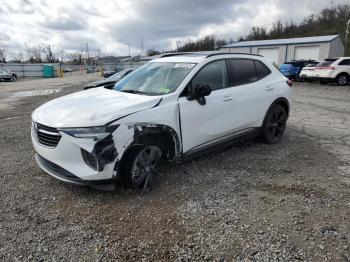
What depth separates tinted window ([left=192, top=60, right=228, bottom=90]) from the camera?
4.59 m

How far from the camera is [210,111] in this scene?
4562 mm

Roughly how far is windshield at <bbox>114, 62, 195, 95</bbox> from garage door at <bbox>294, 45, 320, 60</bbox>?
34.3m

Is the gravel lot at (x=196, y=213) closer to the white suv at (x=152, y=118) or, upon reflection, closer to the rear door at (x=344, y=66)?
the white suv at (x=152, y=118)

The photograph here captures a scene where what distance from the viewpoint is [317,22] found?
70312 mm

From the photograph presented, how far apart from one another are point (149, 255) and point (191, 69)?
266cm

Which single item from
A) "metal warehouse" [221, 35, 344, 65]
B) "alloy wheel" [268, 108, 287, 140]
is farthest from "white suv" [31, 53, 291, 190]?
"metal warehouse" [221, 35, 344, 65]

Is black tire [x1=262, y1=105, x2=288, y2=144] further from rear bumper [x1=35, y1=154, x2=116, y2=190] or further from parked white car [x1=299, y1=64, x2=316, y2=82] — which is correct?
parked white car [x1=299, y1=64, x2=316, y2=82]

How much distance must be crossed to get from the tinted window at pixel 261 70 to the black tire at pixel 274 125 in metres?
0.65

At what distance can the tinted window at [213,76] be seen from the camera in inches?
181

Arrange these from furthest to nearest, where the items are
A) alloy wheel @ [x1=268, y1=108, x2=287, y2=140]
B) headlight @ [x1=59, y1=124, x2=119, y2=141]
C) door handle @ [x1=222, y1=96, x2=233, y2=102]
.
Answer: alloy wheel @ [x1=268, y1=108, x2=287, y2=140] < door handle @ [x1=222, y1=96, x2=233, y2=102] < headlight @ [x1=59, y1=124, x2=119, y2=141]

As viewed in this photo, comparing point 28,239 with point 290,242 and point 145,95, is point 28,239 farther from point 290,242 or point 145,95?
point 290,242

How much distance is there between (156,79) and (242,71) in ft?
5.16

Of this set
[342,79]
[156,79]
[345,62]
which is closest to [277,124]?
[156,79]

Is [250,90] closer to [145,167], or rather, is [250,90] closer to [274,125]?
[274,125]
